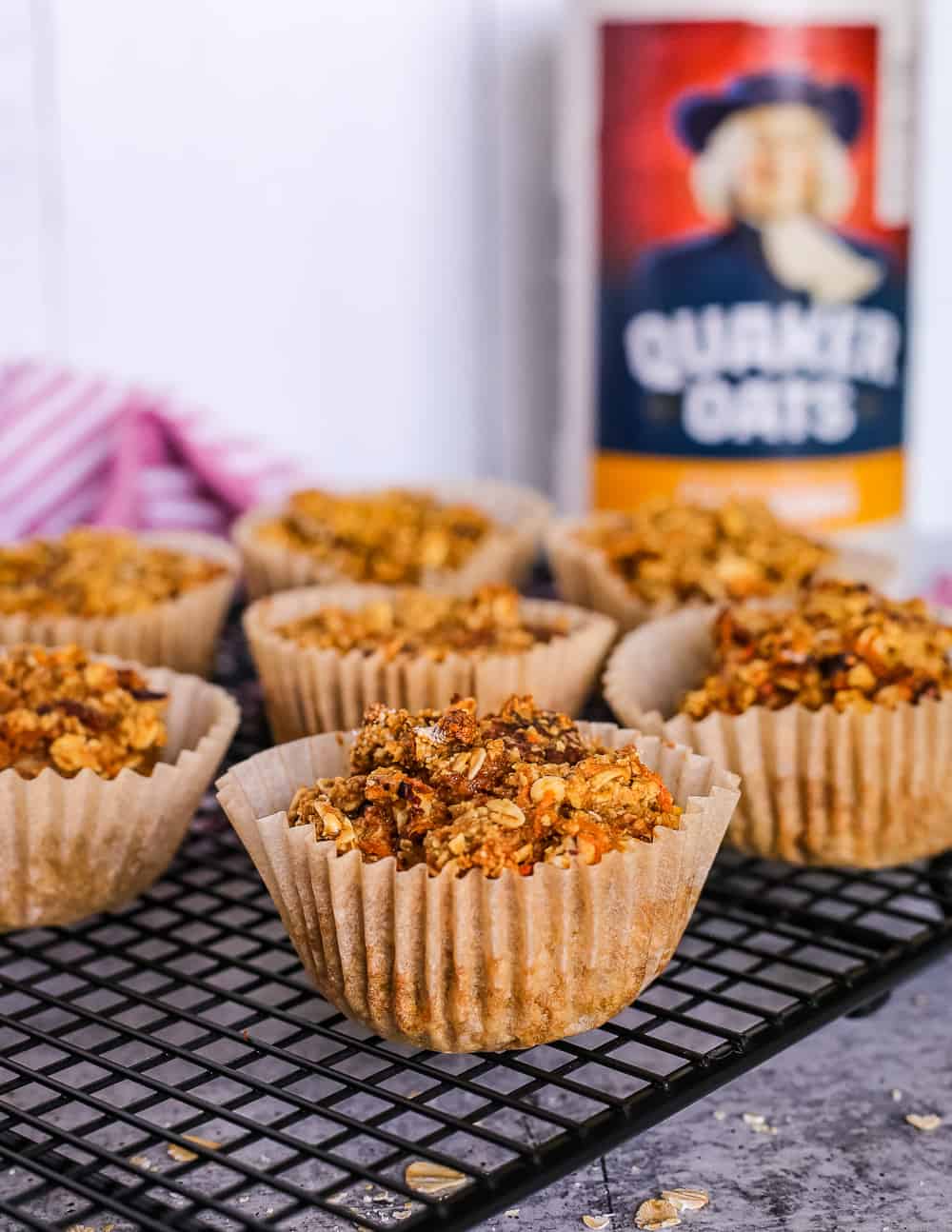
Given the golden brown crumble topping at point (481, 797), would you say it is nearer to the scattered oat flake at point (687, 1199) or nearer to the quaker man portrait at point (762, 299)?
the scattered oat flake at point (687, 1199)

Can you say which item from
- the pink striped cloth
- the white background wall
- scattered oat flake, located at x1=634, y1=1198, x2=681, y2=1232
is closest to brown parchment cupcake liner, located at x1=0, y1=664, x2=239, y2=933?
scattered oat flake, located at x1=634, y1=1198, x2=681, y2=1232

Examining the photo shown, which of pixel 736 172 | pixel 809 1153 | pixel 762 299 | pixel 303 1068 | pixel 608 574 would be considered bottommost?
pixel 809 1153

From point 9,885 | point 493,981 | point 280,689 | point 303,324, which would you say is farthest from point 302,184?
point 493,981

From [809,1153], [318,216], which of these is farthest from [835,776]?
[318,216]

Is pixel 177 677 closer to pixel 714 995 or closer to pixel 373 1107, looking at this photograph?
pixel 373 1107

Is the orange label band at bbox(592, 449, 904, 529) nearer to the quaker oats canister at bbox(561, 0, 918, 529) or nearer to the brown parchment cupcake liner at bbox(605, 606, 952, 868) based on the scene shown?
the quaker oats canister at bbox(561, 0, 918, 529)

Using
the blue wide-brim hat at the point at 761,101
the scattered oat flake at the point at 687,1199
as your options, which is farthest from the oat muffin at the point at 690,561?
the scattered oat flake at the point at 687,1199

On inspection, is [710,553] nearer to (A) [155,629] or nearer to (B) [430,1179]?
(A) [155,629]
